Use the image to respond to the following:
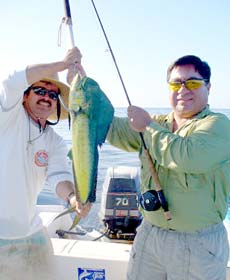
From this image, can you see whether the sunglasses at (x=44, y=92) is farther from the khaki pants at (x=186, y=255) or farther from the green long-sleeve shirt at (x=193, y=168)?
the khaki pants at (x=186, y=255)

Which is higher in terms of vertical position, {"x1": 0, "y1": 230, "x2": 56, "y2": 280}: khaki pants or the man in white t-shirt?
the man in white t-shirt

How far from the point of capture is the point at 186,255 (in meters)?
2.81

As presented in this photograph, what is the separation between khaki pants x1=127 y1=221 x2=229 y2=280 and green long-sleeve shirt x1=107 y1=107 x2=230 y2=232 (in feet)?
0.22

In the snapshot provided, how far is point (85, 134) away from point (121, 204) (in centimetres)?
320

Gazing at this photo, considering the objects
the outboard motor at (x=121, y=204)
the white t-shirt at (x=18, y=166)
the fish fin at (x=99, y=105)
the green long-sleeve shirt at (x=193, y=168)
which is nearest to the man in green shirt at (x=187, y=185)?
the green long-sleeve shirt at (x=193, y=168)

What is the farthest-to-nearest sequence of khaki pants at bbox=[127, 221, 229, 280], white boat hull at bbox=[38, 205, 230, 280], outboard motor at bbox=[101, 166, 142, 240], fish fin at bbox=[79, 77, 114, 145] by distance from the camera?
1. outboard motor at bbox=[101, 166, 142, 240]
2. white boat hull at bbox=[38, 205, 230, 280]
3. khaki pants at bbox=[127, 221, 229, 280]
4. fish fin at bbox=[79, 77, 114, 145]

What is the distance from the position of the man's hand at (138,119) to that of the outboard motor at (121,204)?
2569 mm

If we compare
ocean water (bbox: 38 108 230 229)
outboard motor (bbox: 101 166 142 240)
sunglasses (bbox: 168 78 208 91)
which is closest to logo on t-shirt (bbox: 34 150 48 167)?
sunglasses (bbox: 168 78 208 91)

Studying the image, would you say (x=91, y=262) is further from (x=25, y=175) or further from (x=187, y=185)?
(x=187, y=185)

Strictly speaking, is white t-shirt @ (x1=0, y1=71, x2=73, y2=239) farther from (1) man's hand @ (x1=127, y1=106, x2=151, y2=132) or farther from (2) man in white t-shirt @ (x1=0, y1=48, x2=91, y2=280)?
(1) man's hand @ (x1=127, y1=106, x2=151, y2=132)

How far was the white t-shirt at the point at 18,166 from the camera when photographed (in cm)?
288

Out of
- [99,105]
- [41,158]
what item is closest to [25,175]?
[41,158]

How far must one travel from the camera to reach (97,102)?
2469 mm

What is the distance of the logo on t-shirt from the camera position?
306 cm
